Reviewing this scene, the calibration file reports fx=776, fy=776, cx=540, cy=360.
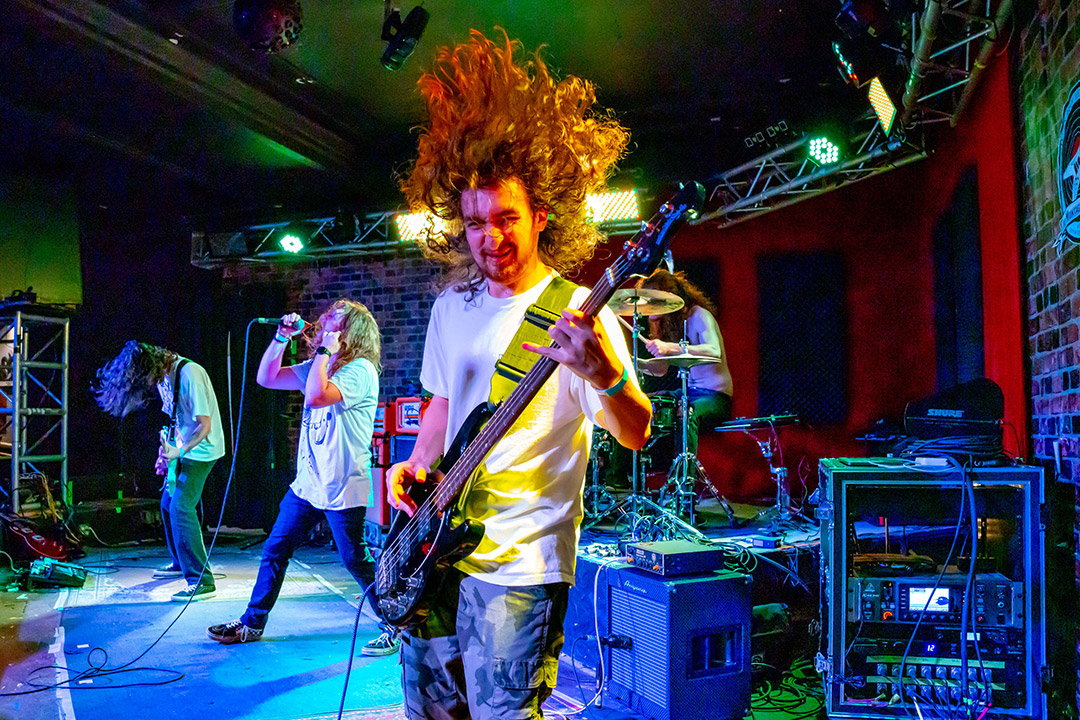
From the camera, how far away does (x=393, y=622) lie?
1872 mm

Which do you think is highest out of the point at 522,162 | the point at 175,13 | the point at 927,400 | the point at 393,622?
the point at 175,13

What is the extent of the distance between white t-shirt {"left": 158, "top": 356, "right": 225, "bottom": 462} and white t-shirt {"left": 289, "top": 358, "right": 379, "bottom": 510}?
4.65 ft

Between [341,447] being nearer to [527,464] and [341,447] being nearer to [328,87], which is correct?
[527,464]

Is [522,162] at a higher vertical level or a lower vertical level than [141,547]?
higher

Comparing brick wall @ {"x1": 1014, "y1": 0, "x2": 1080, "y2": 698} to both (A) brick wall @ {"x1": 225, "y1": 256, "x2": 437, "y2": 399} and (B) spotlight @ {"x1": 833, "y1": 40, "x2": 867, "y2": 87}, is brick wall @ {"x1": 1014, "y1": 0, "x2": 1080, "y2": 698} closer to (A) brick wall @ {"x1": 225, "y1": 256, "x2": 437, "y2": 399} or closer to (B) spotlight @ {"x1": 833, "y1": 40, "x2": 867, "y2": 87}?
(B) spotlight @ {"x1": 833, "y1": 40, "x2": 867, "y2": 87}

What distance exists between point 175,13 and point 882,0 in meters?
4.93

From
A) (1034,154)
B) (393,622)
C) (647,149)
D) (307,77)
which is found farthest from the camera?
(647,149)

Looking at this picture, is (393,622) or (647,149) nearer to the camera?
(393,622)

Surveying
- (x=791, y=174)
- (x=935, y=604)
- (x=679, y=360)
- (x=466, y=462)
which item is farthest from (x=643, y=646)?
(x=791, y=174)

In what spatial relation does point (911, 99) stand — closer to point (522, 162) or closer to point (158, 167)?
point (522, 162)

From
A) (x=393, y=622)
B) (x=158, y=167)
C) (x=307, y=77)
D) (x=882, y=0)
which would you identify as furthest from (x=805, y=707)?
(x=158, y=167)

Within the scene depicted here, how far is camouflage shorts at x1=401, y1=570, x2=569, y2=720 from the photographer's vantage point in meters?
1.73

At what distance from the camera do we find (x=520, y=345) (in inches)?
74.8

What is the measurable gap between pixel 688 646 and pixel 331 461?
2.10 meters
